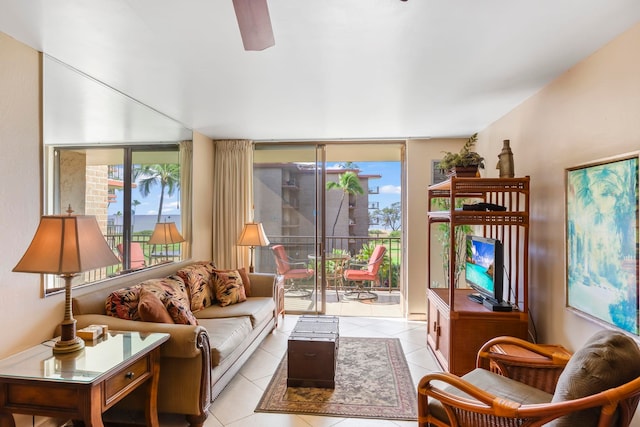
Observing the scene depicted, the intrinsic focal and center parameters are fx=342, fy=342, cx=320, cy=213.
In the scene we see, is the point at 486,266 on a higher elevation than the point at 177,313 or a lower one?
higher

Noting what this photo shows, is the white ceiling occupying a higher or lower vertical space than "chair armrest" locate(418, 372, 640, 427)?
higher

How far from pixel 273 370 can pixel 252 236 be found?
1694 mm

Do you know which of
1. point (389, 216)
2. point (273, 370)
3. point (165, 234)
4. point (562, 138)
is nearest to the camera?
point (562, 138)

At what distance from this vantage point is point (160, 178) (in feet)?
11.5

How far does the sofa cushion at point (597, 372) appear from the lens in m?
1.32

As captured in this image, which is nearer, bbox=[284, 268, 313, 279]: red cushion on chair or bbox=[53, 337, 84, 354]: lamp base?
bbox=[53, 337, 84, 354]: lamp base

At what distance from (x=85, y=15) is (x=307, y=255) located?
3623 mm

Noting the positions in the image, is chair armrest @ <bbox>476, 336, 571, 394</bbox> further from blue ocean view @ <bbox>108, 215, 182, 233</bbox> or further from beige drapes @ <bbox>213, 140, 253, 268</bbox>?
beige drapes @ <bbox>213, 140, 253, 268</bbox>

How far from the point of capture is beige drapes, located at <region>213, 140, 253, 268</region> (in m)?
4.72

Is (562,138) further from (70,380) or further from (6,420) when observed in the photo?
(6,420)

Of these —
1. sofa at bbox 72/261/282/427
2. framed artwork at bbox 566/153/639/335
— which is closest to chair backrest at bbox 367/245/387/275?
sofa at bbox 72/261/282/427

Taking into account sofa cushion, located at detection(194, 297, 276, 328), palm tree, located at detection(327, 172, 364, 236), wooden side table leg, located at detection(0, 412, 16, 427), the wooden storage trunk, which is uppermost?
palm tree, located at detection(327, 172, 364, 236)

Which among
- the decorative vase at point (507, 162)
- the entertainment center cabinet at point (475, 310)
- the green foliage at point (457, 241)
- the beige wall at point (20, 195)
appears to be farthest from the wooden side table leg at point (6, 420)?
the green foliage at point (457, 241)

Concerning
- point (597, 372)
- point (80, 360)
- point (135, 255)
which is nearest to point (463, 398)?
point (597, 372)
